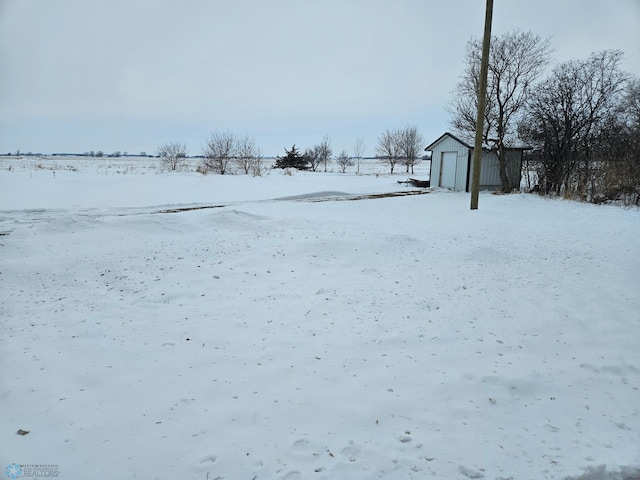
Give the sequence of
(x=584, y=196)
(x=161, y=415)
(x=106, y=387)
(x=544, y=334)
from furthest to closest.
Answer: (x=584, y=196) < (x=544, y=334) < (x=106, y=387) < (x=161, y=415)

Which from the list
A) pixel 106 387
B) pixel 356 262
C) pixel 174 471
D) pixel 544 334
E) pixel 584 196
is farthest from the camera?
pixel 584 196

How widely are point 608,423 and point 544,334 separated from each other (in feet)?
3.62

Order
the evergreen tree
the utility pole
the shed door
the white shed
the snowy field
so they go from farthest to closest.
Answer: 1. the evergreen tree
2. the shed door
3. the white shed
4. the utility pole
5. the snowy field

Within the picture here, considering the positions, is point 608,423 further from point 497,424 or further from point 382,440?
point 382,440

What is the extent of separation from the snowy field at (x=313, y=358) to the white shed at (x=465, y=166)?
41.6 ft

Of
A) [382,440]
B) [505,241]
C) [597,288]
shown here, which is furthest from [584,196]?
[382,440]

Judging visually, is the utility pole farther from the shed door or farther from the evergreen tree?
the evergreen tree

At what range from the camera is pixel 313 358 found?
2.92m

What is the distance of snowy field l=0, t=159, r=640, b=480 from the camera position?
2.02m

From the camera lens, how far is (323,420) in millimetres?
2271

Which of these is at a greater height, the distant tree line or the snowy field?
the distant tree line

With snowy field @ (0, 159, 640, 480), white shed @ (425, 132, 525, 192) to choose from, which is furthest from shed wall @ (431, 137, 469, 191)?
snowy field @ (0, 159, 640, 480)

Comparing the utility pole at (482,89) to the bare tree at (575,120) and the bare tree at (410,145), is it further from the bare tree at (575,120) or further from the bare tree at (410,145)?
the bare tree at (410,145)


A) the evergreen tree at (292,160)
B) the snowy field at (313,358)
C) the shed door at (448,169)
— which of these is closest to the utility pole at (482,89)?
the snowy field at (313,358)
